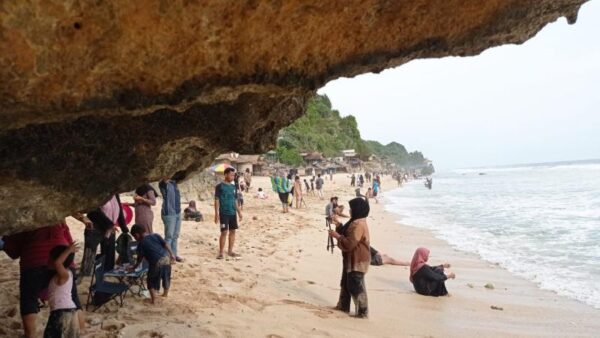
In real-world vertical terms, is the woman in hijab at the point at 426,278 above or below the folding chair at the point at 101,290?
below

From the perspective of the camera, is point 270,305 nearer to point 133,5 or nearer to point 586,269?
point 133,5

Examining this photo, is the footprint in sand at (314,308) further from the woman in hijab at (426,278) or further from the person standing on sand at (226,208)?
the person standing on sand at (226,208)

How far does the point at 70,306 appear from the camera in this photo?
4066 millimetres

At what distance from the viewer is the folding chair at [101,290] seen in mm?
5203

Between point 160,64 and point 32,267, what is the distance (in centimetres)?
274

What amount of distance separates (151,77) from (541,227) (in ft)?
51.6

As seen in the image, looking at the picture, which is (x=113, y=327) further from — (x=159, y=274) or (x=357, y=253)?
(x=357, y=253)

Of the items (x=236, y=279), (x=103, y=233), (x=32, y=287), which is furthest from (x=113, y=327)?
(x=236, y=279)

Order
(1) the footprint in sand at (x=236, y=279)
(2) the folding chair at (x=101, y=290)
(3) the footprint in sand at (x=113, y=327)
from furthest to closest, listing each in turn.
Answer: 1. (1) the footprint in sand at (x=236, y=279)
2. (2) the folding chair at (x=101, y=290)
3. (3) the footprint in sand at (x=113, y=327)

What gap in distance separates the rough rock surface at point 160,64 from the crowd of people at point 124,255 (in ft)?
2.11

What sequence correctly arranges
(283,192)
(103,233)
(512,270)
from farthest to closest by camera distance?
(283,192), (512,270), (103,233)

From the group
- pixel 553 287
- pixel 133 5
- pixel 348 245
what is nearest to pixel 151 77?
pixel 133 5

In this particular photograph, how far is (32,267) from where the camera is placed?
425cm

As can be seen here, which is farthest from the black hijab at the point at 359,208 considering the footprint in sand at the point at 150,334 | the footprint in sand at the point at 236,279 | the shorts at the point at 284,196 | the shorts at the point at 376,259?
the shorts at the point at 284,196
